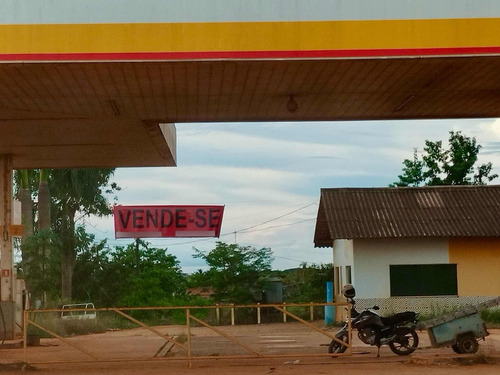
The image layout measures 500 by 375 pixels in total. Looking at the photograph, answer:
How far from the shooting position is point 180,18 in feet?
49.3

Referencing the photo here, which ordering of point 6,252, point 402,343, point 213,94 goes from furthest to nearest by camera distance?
point 6,252, point 213,94, point 402,343

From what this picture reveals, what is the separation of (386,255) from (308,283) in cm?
990

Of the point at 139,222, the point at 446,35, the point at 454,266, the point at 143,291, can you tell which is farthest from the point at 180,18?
the point at 143,291

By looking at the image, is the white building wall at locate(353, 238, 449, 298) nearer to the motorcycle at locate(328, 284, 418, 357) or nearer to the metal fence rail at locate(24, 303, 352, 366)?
the metal fence rail at locate(24, 303, 352, 366)

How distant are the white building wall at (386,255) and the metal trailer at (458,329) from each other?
46.0 feet

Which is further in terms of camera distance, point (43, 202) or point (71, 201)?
point (71, 201)

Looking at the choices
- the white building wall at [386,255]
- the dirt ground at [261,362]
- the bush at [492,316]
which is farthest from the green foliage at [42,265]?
the bush at [492,316]

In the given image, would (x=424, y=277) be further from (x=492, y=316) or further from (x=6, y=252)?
(x=6, y=252)

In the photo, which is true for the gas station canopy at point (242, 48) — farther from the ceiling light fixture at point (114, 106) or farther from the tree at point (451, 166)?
the tree at point (451, 166)

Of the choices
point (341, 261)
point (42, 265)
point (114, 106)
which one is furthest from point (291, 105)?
point (42, 265)

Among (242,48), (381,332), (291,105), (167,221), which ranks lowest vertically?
(381,332)

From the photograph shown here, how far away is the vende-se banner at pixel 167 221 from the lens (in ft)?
104

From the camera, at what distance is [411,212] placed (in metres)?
32.9

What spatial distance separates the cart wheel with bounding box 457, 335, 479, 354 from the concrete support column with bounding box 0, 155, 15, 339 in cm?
1242
